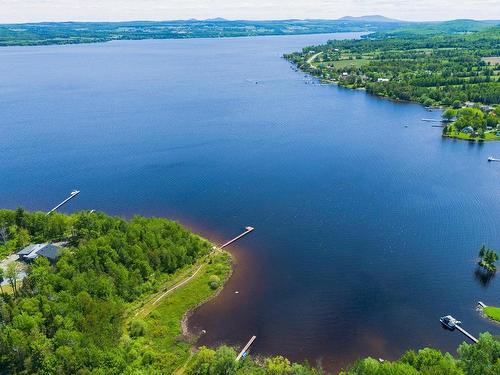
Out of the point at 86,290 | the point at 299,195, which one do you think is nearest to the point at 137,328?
the point at 86,290

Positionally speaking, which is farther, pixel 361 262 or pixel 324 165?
pixel 324 165

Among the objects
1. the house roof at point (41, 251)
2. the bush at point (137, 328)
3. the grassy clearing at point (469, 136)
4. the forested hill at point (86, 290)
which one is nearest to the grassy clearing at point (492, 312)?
the forested hill at point (86, 290)

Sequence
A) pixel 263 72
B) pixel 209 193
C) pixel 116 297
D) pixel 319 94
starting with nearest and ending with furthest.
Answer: pixel 116 297
pixel 209 193
pixel 319 94
pixel 263 72

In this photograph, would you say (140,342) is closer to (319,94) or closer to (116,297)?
(116,297)

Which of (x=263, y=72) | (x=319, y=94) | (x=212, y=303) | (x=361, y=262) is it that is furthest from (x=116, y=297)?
(x=263, y=72)

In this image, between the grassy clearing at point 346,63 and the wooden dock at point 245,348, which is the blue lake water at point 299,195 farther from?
the grassy clearing at point 346,63

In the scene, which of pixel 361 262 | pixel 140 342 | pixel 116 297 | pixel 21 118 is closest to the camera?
pixel 140 342

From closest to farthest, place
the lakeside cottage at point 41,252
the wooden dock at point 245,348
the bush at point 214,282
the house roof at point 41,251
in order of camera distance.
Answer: the wooden dock at point 245,348, the lakeside cottage at point 41,252, the house roof at point 41,251, the bush at point 214,282
